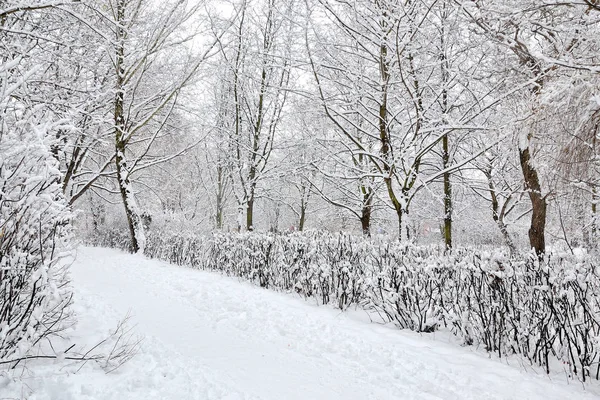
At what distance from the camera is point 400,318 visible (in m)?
4.99

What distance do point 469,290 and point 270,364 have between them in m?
2.41

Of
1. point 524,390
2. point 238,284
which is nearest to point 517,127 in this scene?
point 524,390

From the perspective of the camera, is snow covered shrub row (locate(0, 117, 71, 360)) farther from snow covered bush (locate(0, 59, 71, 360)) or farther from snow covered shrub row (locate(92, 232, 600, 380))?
snow covered shrub row (locate(92, 232, 600, 380))

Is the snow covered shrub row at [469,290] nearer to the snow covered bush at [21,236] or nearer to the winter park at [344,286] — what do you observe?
the winter park at [344,286]

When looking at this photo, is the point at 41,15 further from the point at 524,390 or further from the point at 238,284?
the point at 524,390

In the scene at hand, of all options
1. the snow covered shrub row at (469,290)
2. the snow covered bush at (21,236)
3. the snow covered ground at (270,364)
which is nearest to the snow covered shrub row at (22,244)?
the snow covered bush at (21,236)

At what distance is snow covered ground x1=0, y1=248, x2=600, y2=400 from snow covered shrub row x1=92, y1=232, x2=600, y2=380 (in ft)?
0.85

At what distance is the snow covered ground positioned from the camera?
2.75 meters

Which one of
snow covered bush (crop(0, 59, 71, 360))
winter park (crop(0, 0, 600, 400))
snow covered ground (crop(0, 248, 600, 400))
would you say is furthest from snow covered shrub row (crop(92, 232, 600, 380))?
snow covered bush (crop(0, 59, 71, 360))

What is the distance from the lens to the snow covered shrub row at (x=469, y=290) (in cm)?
349

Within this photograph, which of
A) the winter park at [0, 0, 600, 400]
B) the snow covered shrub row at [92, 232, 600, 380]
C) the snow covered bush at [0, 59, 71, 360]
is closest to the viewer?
the snow covered bush at [0, 59, 71, 360]

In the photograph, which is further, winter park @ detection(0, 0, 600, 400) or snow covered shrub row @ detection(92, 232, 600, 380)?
snow covered shrub row @ detection(92, 232, 600, 380)

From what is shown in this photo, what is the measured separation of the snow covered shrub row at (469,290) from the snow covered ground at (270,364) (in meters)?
0.26

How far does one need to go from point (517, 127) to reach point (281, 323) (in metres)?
3.89
